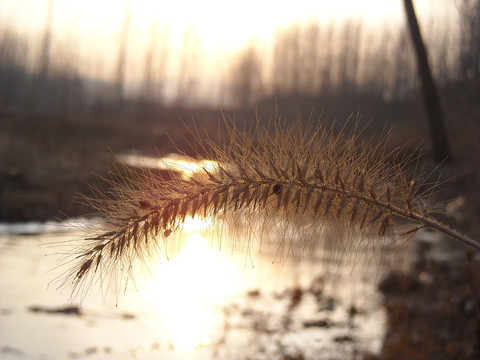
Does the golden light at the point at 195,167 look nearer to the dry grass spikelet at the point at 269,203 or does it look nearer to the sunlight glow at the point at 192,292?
the dry grass spikelet at the point at 269,203

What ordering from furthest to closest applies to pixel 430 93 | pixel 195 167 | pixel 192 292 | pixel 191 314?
pixel 192 292 → pixel 430 93 → pixel 191 314 → pixel 195 167

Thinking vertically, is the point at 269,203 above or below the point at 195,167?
below

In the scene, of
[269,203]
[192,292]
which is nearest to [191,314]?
[192,292]

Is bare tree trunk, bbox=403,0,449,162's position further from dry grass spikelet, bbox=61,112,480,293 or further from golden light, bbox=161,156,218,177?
golden light, bbox=161,156,218,177

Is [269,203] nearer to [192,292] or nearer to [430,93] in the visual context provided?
[192,292]

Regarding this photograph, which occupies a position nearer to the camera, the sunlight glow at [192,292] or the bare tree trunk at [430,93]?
the sunlight glow at [192,292]

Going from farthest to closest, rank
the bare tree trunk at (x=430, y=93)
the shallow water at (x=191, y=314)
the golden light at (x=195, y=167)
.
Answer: the bare tree trunk at (x=430, y=93) < the shallow water at (x=191, y=314) < the golden light at (x=195, y=167)

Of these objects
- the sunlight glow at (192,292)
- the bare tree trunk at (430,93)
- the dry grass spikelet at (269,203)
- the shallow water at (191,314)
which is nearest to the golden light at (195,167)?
the dry grass spikelet at (269,203)
